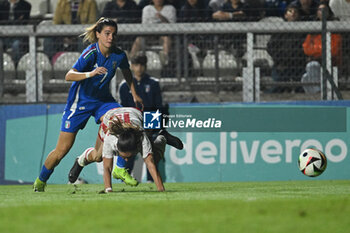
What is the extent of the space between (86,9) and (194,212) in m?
9.25

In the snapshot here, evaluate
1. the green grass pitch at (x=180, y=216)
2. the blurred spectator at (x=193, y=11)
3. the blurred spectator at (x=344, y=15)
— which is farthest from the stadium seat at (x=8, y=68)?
the green grass pitch at (x=180, y=216)

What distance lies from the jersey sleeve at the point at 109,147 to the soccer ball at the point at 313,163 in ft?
9.63

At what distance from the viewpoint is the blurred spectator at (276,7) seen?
574 inches

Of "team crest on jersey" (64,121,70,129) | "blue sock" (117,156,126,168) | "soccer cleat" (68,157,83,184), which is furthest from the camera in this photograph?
"soccer cleat" (68,157,83,184)

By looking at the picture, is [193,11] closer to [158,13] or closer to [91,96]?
[158,13]

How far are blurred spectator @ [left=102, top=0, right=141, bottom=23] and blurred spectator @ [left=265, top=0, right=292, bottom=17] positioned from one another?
2.58 m

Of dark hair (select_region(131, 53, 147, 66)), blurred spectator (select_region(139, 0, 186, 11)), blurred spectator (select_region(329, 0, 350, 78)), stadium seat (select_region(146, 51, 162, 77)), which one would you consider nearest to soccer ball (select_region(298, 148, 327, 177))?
blurred spectator (select_region(329, 0, 350, 78))

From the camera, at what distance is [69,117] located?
993cm

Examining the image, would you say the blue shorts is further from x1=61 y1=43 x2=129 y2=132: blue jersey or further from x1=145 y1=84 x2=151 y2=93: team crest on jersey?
x1=145 y1=84 x2=151 y2=93: team crest on jersey

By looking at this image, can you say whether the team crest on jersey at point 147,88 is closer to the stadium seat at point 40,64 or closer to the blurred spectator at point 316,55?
the stadium seat at point 40,64

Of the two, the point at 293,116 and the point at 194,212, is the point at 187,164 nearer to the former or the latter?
the point at 293,116

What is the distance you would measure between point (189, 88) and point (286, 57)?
1.80 m

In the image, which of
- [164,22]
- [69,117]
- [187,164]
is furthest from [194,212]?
[164,22]

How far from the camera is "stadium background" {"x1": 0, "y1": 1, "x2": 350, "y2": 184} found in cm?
1300
